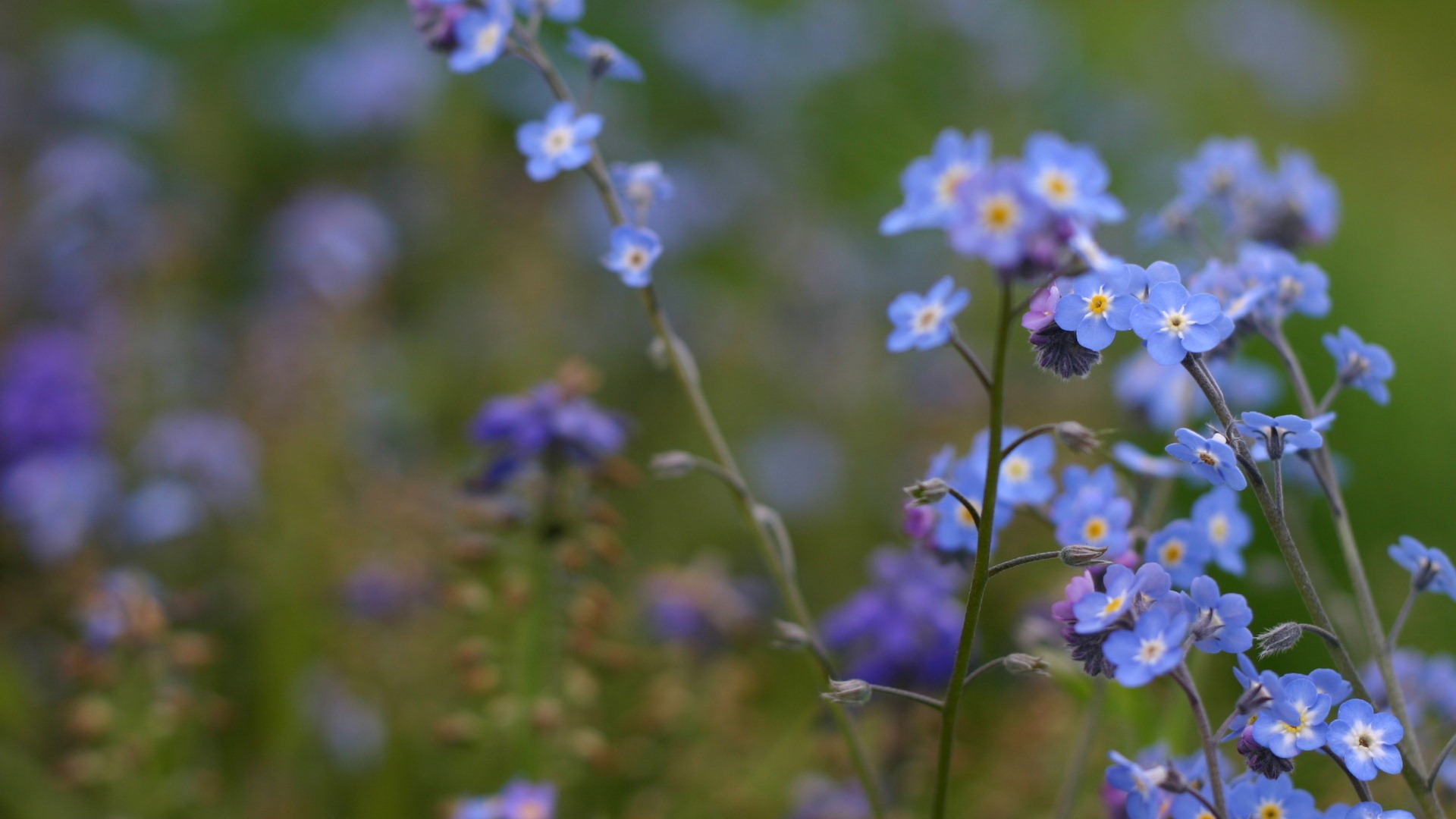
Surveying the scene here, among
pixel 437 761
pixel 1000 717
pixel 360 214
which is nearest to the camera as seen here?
pixel 437 761

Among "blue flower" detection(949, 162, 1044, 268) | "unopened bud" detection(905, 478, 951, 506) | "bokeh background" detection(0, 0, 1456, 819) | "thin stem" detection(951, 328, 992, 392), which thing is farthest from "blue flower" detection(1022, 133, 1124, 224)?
"bokeh background" detection(0, 0, 1456, 819)

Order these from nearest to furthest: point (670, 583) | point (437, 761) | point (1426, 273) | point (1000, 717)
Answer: point (670, 583) < point (437, 761) < point (1000, 717) < point (1426, 273)

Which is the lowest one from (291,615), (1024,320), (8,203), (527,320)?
(8,203)

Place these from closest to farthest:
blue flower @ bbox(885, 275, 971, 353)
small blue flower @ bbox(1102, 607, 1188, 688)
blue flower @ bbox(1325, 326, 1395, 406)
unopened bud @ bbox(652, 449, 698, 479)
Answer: small blue flower @ bbox(1102, 607, 1188, 688) → blue flower @ bbox(885, 275, 971, 353) → blue flower @ bbox(1325, 326, 1395, 406) → unopened bud @ bbox(652, 449, 698, 479)

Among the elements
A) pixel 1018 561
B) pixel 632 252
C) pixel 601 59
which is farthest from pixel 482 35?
pixel 1018 561

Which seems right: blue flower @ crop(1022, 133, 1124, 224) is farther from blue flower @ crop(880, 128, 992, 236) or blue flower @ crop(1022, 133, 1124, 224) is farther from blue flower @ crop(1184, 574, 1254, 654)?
blue flower @ crop(1184, 574, 1254, 654)

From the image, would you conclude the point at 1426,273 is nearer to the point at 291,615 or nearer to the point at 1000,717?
the point at 1000,717

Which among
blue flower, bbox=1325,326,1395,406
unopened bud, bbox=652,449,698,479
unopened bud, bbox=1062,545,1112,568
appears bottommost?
unopened bud, bbox=652,449,698,479

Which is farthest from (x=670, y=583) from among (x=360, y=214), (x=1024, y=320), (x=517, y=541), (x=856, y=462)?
(x=360, y=214)
